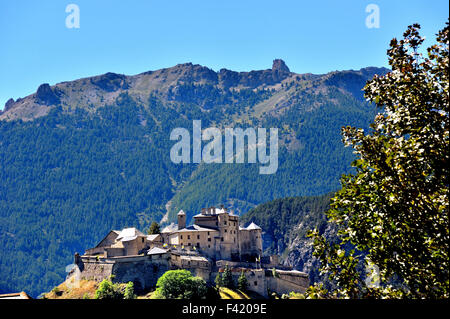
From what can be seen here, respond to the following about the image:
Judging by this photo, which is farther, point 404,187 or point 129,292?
point 129,292

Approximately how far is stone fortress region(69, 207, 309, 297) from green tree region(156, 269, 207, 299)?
19.0 feet

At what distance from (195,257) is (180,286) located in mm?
15015

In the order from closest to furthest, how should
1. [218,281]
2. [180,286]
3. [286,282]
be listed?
1. [180,286]
2. [218,281]
3. [286,282]

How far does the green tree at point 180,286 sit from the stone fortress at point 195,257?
580cm

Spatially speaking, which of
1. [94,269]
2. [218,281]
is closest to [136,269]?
[94,269]

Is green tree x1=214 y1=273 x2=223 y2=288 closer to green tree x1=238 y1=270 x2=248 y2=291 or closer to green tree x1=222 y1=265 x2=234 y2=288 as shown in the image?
green tree x1=222 y1=265 x2=234 y2=288

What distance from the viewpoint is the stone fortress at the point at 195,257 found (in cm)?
9988

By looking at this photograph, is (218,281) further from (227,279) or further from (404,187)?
(404,187)

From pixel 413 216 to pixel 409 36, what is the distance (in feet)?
25.6

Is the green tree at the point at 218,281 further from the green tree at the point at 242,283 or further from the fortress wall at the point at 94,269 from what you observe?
the fortress wall at the point at 94,269

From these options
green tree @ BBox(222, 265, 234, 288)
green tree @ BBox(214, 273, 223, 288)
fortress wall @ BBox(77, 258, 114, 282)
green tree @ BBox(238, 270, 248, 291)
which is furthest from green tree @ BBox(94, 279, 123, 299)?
green tree @ BBox(238, 270, 248, 291)

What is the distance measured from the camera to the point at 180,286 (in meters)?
91.8
